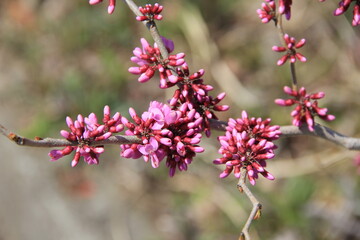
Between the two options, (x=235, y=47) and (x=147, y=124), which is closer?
(x=147, y=124)

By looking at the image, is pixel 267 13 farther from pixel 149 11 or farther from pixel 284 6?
pixel 149 11

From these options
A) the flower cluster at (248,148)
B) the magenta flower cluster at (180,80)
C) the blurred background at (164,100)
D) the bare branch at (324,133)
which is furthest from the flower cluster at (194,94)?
the blurred background at (164,100)

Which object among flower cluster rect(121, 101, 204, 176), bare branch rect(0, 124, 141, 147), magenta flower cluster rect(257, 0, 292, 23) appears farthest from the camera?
magenta flower cluster rect(257, 0, 292, 23)

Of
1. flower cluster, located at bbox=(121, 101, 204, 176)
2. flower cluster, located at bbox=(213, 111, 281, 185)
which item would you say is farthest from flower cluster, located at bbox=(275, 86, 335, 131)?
flower cluster, located at bbox=(121, 101, 204, 176)

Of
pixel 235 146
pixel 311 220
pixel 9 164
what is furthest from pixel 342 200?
pixel 9 164

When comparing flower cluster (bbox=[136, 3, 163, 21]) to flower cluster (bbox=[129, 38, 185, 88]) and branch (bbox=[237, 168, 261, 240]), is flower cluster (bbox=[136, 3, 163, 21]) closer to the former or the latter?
flower cluster (bbox=[129, 38, 185, 88])

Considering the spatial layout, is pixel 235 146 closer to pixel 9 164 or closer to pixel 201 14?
pixel 201 14
